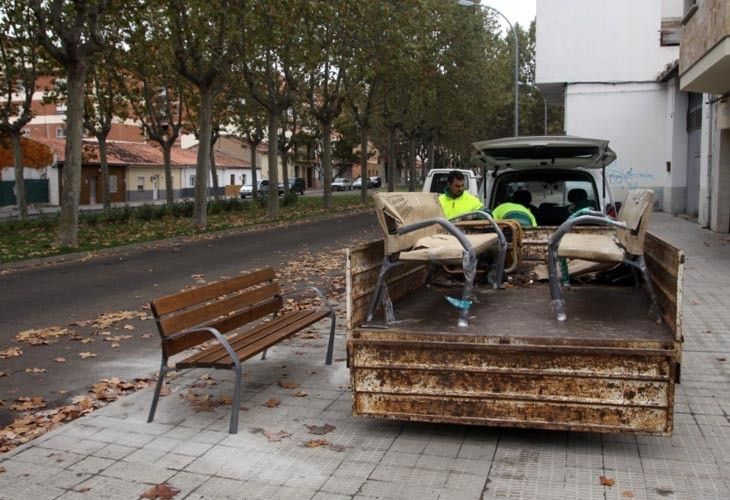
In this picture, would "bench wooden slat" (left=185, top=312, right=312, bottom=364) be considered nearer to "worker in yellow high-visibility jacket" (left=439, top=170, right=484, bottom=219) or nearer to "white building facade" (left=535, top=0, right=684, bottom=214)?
"worker in yellow high-visibility jacket" (left=439, top=170, right=484, bottom=219)

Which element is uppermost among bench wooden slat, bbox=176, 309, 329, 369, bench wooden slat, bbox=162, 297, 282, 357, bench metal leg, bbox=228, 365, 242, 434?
bench wooden slat, bbox=162, 297, 282, 357

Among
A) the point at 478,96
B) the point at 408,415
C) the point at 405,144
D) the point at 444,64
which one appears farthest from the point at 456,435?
the point at 405,144

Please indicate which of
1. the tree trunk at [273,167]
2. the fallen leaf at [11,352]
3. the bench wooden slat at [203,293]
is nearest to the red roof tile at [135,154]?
the tree trunk at [273,167]

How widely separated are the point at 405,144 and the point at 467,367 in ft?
222

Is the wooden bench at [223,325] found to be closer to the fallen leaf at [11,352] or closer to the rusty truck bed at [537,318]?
the rusty truck bed at [537,318]

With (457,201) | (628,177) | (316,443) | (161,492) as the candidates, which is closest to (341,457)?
(316,443)

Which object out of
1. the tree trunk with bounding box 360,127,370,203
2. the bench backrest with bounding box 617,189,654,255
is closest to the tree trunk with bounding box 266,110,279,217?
the tree trunk with bounding box 360,127,370,203

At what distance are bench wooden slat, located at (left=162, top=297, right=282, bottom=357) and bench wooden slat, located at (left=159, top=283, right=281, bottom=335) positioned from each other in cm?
6

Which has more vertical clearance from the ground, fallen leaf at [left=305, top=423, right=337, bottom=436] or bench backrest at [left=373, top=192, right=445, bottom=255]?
bench backrest at [left=373, top=192, right=445, bottom=255]

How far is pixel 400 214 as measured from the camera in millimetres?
5453

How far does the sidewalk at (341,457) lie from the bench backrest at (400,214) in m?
1.24

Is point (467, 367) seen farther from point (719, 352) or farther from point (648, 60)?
point (648, 60)

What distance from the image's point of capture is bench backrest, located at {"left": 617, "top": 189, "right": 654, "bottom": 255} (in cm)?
500

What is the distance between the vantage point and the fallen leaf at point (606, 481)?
416 centimetres
